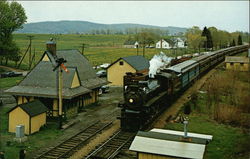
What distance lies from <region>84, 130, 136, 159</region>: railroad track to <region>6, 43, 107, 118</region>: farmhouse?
22.8 ft

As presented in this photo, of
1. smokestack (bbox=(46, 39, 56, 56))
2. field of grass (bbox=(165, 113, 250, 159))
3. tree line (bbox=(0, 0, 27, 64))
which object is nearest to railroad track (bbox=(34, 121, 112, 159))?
field of grass (bbox=(165, 113, 250, 159))

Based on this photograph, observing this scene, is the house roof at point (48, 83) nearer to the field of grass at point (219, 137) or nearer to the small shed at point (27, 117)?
the small shed at point (27, 117)

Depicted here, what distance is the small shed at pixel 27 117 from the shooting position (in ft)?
76.0

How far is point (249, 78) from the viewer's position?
44.0m

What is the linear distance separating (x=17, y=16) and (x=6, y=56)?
8.83m

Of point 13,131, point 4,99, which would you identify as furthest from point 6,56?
point 13,131

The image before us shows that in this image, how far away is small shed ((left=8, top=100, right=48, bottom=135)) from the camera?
2317 cm

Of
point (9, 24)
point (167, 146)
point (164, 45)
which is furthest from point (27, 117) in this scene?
point (164, 45)

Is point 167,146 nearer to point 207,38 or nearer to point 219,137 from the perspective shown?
point 219,137

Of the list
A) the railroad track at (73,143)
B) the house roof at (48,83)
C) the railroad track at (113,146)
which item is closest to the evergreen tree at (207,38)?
the house roof at (48,83)

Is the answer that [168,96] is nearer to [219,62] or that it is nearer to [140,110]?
[140,110]

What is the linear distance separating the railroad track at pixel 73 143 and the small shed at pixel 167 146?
6.14m

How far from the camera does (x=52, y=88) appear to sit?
28.3m

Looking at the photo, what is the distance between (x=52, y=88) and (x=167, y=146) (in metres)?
17.1
